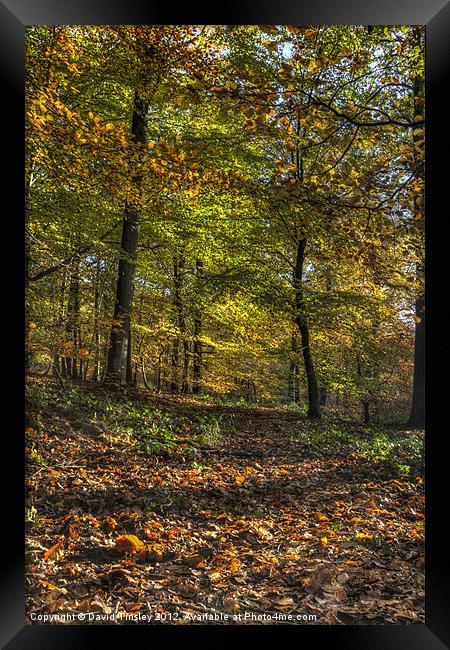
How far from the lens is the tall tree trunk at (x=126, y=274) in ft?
11.6

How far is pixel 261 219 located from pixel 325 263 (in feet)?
2.48

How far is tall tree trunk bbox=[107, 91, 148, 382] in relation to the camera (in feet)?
11.6

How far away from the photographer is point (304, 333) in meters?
3.54

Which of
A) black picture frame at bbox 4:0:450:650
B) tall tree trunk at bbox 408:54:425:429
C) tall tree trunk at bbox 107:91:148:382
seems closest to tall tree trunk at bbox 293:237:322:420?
tall tree trunk at bbox 408:54:425:429

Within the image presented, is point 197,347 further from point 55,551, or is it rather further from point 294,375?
point 55,551

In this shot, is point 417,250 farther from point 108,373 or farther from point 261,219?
point 108,373

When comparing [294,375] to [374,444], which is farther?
[294,375]

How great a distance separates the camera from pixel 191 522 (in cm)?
269

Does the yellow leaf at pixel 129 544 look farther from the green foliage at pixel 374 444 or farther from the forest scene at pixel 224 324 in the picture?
the green foliage at pixel 374 444

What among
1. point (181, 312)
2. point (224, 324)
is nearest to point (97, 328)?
point (181, 312)

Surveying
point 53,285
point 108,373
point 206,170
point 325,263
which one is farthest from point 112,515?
point 206,170
